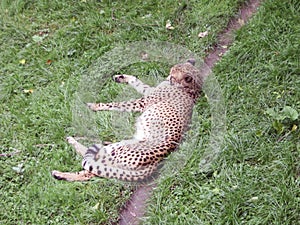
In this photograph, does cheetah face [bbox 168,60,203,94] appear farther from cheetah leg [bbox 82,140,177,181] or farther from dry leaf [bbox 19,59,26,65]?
dry leaf [bbox 19,59,26,65]

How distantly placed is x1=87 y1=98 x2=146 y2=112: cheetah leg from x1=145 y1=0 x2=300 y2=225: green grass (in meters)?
0.78

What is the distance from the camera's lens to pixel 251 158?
3703 millimetres

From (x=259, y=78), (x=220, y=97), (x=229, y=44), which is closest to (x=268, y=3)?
(x=229, y=44)

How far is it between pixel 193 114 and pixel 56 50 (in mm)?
1900

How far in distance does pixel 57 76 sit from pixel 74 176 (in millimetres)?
1449

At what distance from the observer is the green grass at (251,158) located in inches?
132

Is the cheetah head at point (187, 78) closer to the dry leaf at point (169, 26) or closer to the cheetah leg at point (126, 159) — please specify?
the cheetah leg at point (126, 159)

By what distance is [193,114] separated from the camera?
4.16 meters

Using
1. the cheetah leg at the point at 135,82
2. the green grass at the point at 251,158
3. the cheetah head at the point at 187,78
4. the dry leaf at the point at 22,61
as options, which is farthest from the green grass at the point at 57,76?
the green grass at the point at 251,158

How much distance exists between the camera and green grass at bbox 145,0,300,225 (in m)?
3.34

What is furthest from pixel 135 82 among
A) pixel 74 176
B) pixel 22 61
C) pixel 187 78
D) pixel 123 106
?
pixel 22 61

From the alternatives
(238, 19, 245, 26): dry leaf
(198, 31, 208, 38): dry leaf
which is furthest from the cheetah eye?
(238, 19, 245, 26): dry leaf

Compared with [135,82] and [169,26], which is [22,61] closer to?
[135,82]

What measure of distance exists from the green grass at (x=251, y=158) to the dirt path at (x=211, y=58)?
10 centimetres
